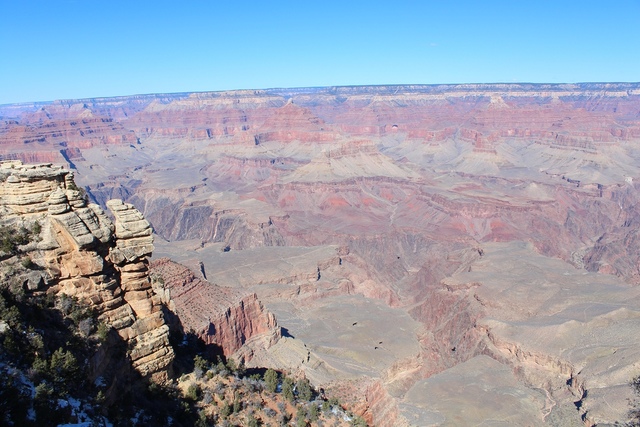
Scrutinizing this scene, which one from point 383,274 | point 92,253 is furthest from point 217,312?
point 383,274

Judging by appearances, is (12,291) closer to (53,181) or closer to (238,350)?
(53,181)

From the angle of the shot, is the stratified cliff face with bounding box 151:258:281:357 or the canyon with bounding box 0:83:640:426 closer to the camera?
the canyon with bounding box 0:83:640:426

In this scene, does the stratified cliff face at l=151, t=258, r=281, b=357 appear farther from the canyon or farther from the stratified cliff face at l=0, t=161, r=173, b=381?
the stratified cliff face at l=0, t=161, r=173, b=381

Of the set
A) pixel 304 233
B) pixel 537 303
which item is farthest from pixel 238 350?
pixel 304 233

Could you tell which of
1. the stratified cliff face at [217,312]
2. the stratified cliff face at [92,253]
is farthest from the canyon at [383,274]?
the stratified cliff face at [217,312]

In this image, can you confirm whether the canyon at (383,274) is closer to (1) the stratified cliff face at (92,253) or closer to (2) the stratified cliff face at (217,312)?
(1) the stratified cliff face at (92,253)

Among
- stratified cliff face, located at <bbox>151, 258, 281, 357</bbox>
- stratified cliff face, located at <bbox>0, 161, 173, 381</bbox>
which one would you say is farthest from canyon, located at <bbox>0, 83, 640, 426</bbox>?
stratified cliff face, located at <bbox>151, 258, 281, 357</bbox>
